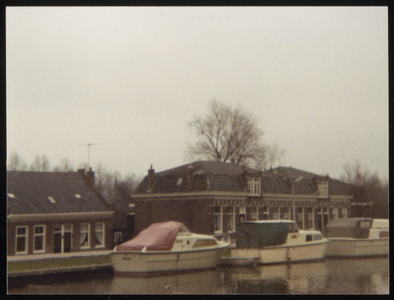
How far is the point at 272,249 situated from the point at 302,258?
5.22ft

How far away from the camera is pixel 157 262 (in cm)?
1964

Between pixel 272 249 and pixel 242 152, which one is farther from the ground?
pixel 242 152

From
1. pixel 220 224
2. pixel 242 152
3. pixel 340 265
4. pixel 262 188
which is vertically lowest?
pixel 340 265

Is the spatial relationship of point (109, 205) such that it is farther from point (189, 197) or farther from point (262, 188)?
point (262, 188)

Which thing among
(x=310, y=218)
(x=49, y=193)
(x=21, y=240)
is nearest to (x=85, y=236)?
(x=49, y=193)

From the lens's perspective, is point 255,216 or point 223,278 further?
point 255,216

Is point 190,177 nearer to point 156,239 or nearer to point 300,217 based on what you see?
point 156,239

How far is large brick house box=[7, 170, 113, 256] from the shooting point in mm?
22203

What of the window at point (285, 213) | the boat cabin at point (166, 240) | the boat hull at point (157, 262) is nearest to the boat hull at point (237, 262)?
the boat cabin at point (166, 240)

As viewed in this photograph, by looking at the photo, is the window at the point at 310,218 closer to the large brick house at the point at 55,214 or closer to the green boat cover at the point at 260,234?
the green boat cover at the point at 260,234

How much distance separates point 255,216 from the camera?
2544 cm

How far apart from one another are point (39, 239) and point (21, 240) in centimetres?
84

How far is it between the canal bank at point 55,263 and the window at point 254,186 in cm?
736
